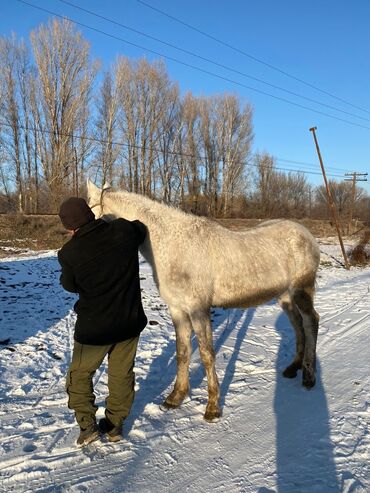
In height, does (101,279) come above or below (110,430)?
above

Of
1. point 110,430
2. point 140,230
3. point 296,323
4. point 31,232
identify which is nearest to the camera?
point 110,430

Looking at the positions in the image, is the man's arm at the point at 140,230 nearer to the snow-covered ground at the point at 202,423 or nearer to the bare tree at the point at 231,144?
the snow-covered ground at the point at 202,423

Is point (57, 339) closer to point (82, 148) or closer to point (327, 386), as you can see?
point (327, 386)

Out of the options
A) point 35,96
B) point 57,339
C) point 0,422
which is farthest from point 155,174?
point 0,422

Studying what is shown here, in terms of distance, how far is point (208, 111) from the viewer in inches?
1626

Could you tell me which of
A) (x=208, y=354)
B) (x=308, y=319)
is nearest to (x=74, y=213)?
(x=208, y=354)

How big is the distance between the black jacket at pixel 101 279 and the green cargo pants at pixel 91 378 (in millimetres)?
109

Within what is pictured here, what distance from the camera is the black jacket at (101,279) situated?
9.61 feet

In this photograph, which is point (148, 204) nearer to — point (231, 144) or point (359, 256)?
point (359, 256)

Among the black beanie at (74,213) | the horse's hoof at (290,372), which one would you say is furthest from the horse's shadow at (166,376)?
the black beanie at (74,213)

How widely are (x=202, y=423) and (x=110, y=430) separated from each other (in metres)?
0.93

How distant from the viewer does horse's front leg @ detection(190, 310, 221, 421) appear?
12.0 feet

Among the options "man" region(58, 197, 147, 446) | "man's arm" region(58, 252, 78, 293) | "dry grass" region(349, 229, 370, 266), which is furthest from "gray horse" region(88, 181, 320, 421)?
"dry grass" region(349, 229, 370, 266)

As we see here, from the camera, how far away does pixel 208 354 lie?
3.79 meters
